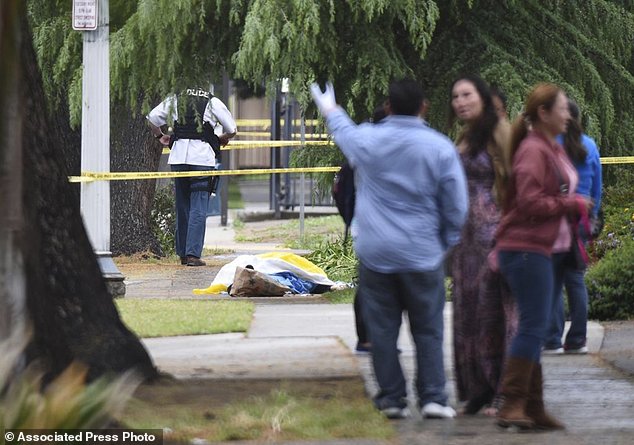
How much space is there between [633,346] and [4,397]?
16.8ft

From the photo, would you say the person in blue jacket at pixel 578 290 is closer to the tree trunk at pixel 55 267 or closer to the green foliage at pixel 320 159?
the tree trunk at pixel 55 267

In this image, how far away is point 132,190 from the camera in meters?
16.8

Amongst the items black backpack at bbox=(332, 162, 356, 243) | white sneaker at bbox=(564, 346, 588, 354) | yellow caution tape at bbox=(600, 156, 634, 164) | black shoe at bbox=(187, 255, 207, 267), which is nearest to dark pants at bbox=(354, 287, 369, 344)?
black backpack at bbox=(332, 162, 356, 243)

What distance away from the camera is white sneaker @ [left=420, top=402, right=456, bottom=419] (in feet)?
23.9

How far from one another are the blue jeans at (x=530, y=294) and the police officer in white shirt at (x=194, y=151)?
7.69 metres

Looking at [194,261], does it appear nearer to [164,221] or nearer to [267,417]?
[164,221]

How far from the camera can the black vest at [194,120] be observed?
1370 centimetres

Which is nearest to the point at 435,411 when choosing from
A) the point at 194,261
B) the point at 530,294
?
the point at 530,294

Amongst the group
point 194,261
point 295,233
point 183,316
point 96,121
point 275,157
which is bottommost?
point 295,233

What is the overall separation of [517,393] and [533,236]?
0.74 meters

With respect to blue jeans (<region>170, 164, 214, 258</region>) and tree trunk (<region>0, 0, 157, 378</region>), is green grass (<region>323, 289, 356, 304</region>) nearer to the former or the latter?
blue jeans (<region>170, 164, 214, 258</region>)

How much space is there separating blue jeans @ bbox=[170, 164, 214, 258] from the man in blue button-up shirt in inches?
308

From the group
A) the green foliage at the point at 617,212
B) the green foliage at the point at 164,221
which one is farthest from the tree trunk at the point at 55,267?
the green foliage at the point at 164,221

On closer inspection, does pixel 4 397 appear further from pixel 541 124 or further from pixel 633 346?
pixel 633 346
